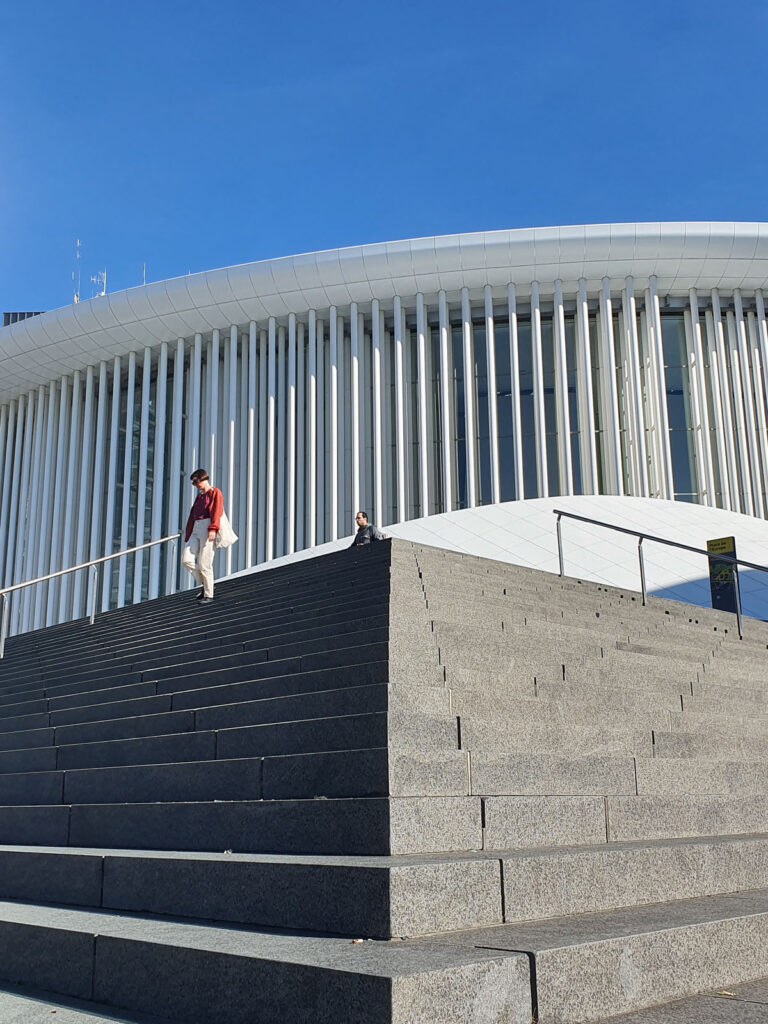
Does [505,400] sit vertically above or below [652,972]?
above

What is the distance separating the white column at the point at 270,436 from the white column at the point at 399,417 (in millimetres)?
3177

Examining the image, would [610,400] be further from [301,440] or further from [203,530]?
[203,530]

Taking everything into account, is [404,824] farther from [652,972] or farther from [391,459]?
[391,459]

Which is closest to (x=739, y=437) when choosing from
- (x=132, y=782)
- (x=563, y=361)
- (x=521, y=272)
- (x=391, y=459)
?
(x=563, y=361)

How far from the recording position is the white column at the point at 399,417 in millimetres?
24734

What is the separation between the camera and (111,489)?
88.9ft

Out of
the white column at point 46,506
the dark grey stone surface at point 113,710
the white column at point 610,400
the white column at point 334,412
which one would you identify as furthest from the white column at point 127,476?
the dark grey stone surface at point 113,710

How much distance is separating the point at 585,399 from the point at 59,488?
15015mm

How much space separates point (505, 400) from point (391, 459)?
3.42 meters

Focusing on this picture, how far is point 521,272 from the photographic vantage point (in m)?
24.3

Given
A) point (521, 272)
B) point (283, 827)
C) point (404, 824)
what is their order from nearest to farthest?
point (404, 824), point (283, 827), point (521, 272)

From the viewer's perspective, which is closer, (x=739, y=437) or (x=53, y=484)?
(x=739, y=437)

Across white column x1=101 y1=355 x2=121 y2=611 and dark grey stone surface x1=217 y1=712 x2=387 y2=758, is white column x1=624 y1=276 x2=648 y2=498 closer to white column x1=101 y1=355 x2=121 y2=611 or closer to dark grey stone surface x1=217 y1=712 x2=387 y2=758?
white column x1=101 y1=355 x2=121 y2=611

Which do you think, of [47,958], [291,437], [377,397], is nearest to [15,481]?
[291,437]
